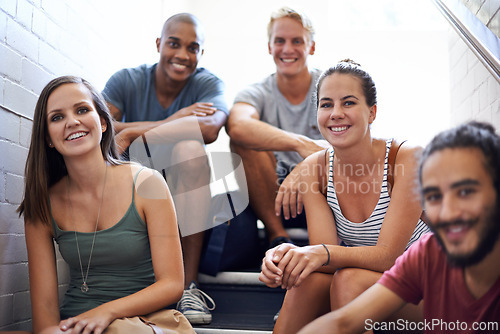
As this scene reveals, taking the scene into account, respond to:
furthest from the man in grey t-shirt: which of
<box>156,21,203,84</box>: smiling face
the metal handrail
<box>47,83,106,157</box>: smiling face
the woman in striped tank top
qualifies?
<box>47,83,106,157</box>: smiling face

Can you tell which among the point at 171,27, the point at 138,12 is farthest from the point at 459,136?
the point at 138,12

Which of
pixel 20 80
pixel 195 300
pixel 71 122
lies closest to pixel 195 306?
pixel 195 300

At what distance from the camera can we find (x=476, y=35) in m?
1.51

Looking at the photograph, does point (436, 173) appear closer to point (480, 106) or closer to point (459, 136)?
point (459, 136)

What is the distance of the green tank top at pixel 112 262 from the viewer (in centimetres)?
149

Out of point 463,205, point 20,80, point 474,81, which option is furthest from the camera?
point 474,81

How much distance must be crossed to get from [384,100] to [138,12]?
1859 millimetres

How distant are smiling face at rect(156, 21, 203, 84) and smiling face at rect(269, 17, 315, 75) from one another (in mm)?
399

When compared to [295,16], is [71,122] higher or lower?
lower

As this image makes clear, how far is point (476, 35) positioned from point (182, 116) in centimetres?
120

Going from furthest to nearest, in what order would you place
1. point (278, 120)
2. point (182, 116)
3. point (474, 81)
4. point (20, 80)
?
point (278, 120), point (182, 116), point (474, 81), point (20, 80)

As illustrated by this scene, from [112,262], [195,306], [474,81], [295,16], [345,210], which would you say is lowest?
[195,306]

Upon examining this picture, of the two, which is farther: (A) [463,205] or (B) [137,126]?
(B) [137,126]

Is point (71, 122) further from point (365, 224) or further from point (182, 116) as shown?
point (365, 224)
